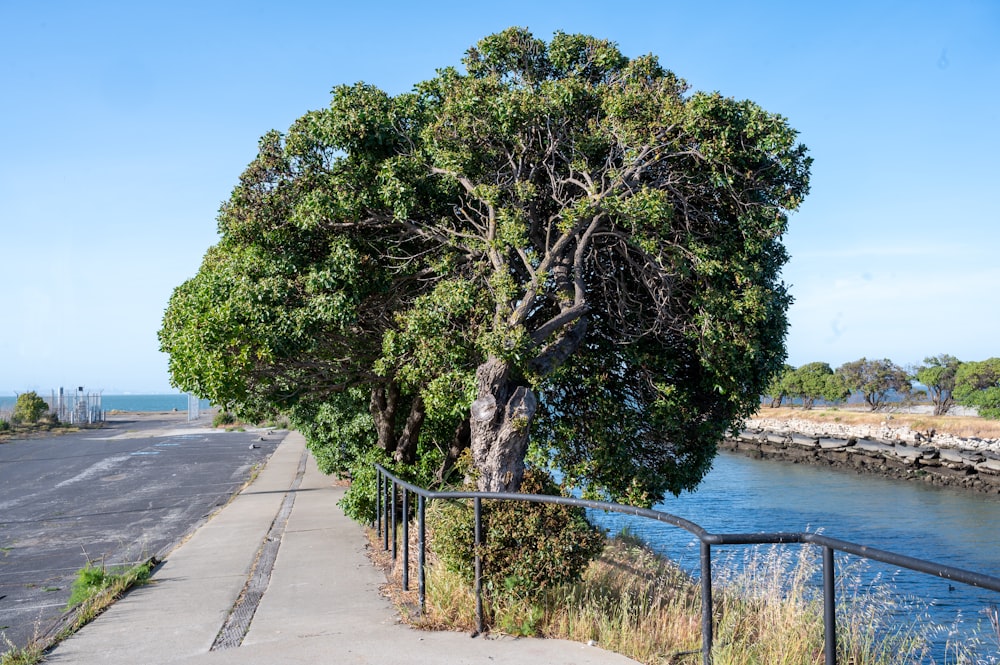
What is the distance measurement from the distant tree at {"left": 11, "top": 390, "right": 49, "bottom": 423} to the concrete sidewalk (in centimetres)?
4958

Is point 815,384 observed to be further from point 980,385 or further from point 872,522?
point 872,522

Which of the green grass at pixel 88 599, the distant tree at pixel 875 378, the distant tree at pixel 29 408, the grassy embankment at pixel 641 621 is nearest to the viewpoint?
the grassy embankment at pixel 641 621

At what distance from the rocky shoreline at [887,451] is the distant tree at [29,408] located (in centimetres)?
4488

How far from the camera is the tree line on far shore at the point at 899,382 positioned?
62375 mm

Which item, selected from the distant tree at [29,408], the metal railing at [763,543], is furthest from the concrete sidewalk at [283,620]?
the distant tree at [29,408]

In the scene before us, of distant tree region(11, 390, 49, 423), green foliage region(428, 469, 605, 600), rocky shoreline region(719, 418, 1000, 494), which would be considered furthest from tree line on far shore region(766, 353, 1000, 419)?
green foliage region(428, 469, 605, 600)

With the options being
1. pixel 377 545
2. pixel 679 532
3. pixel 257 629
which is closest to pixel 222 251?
pixel 377 545

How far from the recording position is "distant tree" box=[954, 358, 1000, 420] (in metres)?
59.1

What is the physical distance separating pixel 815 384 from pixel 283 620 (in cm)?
8142

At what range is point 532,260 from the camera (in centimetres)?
1016

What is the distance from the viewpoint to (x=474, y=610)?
6.84 m

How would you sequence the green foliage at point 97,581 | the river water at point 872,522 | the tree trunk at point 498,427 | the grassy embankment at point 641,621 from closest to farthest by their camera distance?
the grassy embankment at point 641,621 → the green foliage at point 97,581 → the tree trunk at point 498,427 → the river water at point 872,522

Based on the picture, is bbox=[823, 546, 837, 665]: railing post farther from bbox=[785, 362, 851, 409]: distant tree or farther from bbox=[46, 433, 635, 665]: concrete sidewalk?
Result: bbox=[785, 362, 851, 409]: distant tree

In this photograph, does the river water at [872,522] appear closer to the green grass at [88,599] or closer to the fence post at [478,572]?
the fence post at [478,572]
